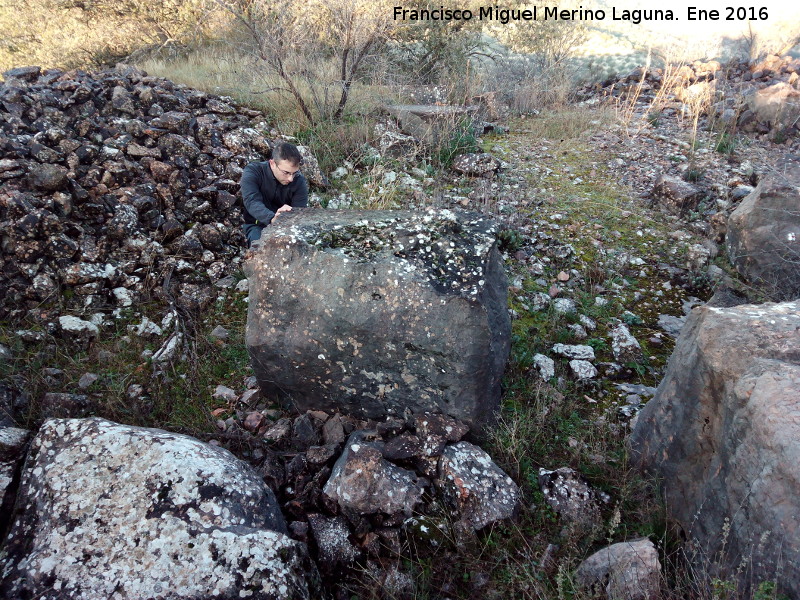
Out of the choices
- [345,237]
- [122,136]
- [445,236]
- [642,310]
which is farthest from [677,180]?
[122,136]

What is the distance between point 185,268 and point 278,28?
3491mm

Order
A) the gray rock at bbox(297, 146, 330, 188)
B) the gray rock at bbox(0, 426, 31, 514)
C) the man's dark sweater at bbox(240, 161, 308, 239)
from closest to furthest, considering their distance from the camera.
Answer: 1. the gray rock at bbox(0, 426, 31, 514)
2. the man's dark sweater at bbox(240, 161, 308, 239)
3. the gray rock at bbox(297, 146, 330, 188)

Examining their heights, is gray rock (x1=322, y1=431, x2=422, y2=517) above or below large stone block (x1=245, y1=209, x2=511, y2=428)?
below

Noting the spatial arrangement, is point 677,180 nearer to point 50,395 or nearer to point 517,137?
point 517,137

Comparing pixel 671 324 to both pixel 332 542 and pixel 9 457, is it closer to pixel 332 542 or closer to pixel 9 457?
pixel 332 542

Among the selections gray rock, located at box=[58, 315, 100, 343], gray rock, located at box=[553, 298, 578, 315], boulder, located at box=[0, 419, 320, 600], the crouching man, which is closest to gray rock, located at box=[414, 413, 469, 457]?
boulder, located at box=[0, 419, 320, 600]

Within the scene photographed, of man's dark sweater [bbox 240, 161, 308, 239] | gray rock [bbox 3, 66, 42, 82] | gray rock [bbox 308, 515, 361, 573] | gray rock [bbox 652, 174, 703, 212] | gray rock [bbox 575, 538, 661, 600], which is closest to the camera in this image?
gray rock [bbox 575, 538, 661, 600]

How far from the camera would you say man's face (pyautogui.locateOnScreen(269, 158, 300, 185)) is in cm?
375

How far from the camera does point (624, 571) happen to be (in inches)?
76.7

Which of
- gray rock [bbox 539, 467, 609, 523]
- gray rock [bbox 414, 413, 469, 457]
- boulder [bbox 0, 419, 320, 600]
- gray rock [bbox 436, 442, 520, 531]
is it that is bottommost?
gray rock [bbox 539, 467, 609, 523]

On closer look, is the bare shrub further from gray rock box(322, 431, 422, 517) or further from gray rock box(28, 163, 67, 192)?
gray rock box(322, 431, 422, 517)

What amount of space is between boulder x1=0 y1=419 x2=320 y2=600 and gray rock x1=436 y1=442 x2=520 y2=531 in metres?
0.73

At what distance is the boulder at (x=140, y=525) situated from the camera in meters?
1.75

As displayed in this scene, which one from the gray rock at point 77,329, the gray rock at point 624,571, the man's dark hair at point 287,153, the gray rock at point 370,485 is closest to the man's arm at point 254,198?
the man's dark hair at point 287,153
